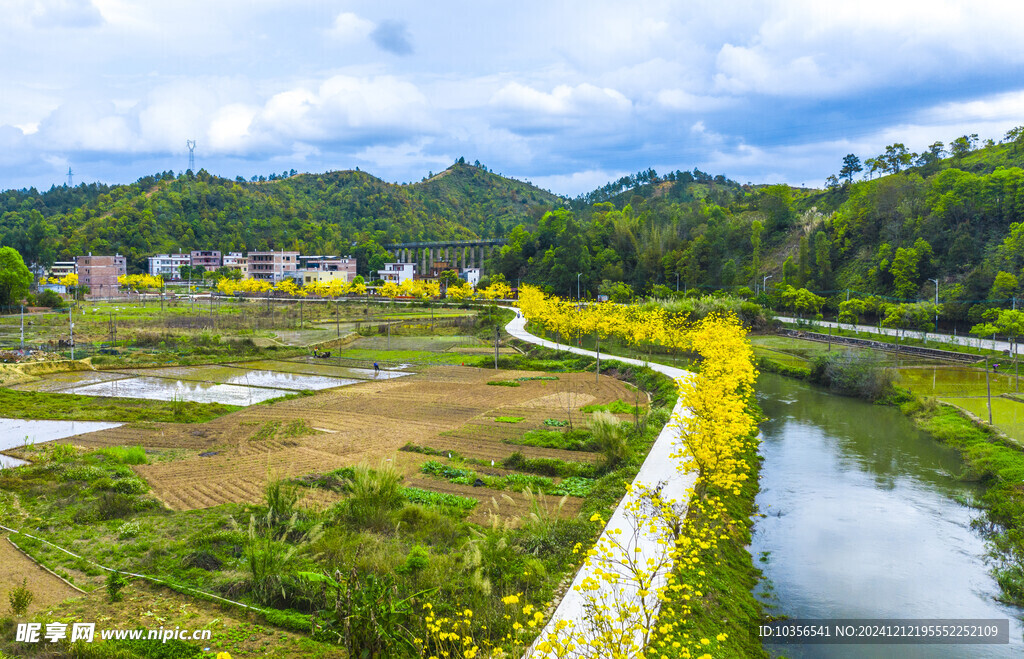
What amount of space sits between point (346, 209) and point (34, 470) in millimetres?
151376

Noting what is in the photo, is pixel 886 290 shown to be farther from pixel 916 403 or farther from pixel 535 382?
pixel 535 382

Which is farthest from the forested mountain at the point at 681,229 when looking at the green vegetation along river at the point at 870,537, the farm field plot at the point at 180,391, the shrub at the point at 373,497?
the shrub at the point at 373,497

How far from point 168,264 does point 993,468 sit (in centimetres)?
12156

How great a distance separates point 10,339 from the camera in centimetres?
4625

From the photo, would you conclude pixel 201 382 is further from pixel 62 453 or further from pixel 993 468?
pixel 993 468

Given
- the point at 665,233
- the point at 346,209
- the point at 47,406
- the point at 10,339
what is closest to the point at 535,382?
the point at 47,406

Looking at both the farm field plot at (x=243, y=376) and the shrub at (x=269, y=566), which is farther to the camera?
the farm field plot at (x=243, y=376)

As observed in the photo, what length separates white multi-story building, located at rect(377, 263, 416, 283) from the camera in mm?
111188

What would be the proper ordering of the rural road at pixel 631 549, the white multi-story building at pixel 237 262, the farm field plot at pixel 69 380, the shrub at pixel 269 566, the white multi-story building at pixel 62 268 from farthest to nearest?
the white multi-story building at pixel 237 262
the white multi-story building at pixel 62 268
the farm field plot at pixel 69 380
the shrub at pixel 269 566
the rural road at pixel 631 549

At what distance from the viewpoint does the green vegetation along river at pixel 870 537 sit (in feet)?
41.1

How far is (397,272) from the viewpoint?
112 metres

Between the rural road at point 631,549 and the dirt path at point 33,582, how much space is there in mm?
7868

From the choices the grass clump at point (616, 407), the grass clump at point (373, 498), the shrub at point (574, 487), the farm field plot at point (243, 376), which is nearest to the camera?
the grass clump at point (373, 498)

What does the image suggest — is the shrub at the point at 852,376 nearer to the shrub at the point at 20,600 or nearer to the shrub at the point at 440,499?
the shrub at the point at 440,499
